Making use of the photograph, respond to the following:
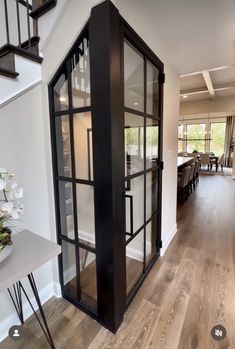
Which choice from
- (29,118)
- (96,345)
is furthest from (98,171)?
(96,345)

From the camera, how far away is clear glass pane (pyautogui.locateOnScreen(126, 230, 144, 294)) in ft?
6.31

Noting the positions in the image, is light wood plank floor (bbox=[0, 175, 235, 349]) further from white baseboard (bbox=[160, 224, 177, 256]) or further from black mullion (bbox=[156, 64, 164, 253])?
black mullion (bbox=[156, 64, 164, 253])

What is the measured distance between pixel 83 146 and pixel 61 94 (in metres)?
0.49

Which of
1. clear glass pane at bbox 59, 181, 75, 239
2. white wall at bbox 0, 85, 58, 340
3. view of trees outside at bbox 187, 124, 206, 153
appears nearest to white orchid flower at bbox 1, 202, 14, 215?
white wall at bbox 0, 85, 58, 340

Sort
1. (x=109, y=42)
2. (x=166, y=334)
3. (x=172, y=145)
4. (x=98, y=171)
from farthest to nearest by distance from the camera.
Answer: (x=172, y=145)
(x=166, y=334)
(x=98, y=171)
(x=109, y=42)

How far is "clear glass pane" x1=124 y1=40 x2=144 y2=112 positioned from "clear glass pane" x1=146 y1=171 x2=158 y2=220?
764mm

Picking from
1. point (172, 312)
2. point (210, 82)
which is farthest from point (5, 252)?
point (210, 82)

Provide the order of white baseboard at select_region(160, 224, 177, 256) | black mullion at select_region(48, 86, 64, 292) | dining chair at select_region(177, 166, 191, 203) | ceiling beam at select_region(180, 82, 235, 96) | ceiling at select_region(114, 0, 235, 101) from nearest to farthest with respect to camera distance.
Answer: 1. ceiling at select_region(114, 0, 235, 101)
2. black mullion at select_region(48, 86, 64, 292)
3. white baseboard at select_region(160, 224, 177, 256)
4. dining chair at select_region(177, 166, 191, 203)
5. ceiling beam at select_region(180, 82, 235, 96)

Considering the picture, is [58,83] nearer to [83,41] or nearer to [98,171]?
[83,41]

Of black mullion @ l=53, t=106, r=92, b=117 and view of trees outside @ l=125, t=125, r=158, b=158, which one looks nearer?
black mullion @ l=53, t=106, r=92, b=117

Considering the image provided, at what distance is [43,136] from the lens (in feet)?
5.75

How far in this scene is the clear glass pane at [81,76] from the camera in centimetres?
144

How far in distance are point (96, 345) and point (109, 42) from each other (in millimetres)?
2090

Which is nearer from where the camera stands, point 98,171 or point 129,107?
point 98,171
